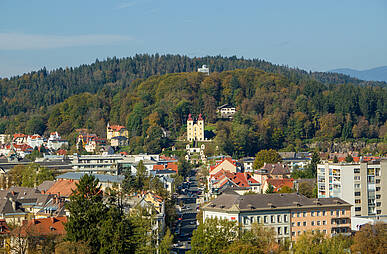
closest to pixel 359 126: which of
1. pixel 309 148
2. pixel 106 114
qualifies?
pixel 309 148

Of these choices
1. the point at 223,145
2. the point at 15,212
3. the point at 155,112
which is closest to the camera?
the point at 15,212

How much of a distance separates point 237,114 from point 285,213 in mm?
71856

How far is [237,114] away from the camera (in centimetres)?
12331

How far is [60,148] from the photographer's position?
131750 mm

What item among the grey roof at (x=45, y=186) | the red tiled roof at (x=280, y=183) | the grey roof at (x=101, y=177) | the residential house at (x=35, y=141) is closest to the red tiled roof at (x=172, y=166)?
the grey roof at (x=101, y=177)

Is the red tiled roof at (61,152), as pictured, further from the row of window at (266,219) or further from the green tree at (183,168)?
the row of window at (266,219)

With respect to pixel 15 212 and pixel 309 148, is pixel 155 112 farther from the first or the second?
pixel 15 212

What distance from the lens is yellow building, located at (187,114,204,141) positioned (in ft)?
403

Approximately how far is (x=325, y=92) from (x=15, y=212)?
312 ft

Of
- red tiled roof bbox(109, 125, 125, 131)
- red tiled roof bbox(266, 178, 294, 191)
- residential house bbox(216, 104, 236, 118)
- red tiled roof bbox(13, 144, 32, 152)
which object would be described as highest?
residential house bbox(216, 104, 236, 118)

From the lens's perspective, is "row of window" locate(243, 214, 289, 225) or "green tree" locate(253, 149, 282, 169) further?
"green tree" locate(253, 149, 282, 169)

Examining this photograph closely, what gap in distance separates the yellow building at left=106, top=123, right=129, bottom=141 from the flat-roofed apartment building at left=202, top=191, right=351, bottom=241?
275 ft

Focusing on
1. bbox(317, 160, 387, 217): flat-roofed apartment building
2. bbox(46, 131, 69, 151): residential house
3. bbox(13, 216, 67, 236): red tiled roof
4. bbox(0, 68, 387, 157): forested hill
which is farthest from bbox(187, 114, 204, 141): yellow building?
bbox(13, 216, 67, 236): red tiled roof

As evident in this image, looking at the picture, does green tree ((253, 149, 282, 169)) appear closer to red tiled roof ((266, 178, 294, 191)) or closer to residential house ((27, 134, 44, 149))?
red tiled roof ((266, 178, 294, 191))
